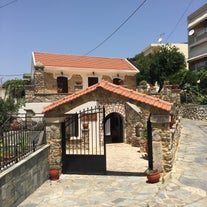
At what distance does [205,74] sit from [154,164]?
21093 mm

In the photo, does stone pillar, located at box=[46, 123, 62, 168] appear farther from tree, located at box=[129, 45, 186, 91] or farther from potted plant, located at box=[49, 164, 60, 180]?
tree, located at box=[129, 45, 186, 91]

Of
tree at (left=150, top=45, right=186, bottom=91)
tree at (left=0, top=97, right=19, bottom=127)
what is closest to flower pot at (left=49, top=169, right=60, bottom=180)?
tree at (left=0, top=97, right=19, bottom=127)

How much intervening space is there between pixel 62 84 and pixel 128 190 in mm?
18179

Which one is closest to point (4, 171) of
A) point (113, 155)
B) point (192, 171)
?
point (192, 171)

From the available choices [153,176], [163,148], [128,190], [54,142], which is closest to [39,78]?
[54,142]

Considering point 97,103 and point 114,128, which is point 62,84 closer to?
point 97,103

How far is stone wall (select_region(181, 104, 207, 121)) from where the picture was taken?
25.0m

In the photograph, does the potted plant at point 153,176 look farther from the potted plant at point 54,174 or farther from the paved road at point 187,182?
the potted plant at point 54,174

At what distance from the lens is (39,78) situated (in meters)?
23.2

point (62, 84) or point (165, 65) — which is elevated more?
point (165, 65)

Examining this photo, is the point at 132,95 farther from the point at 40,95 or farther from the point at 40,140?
the point at 40,95

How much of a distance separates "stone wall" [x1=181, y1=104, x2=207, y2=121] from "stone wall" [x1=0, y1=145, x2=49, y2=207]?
1850 cm

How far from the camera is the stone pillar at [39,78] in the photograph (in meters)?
23.1

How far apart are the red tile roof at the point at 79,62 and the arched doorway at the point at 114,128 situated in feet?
21.4
